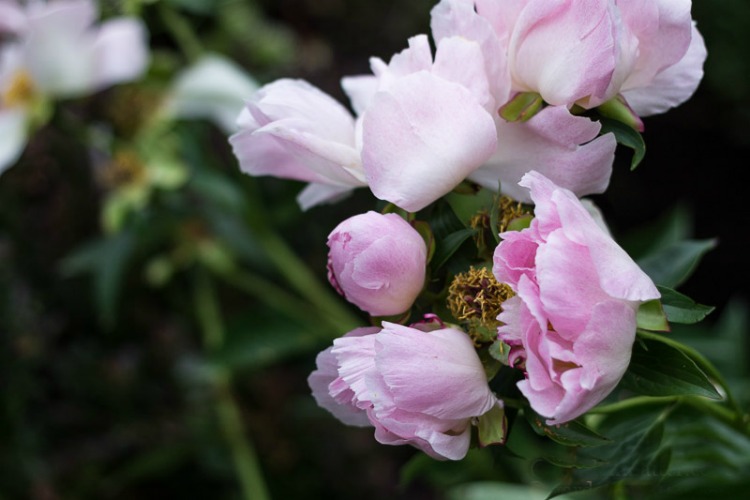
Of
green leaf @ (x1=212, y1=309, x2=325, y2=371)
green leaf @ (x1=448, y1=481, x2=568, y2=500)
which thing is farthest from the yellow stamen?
green leaf @ (x1=448, y1=481, x2=568, y2=500)

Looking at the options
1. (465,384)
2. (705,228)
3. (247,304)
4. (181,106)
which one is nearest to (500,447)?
(465,384)

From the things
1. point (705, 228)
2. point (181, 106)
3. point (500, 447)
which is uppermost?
point (500, 447)

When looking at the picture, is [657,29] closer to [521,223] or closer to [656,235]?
[521,223]

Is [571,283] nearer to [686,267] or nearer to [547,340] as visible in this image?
[547,340]

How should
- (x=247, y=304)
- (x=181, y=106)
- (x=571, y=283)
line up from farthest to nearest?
(x=247, y=304) → (x=181, y=106) → (x=571, y=283)

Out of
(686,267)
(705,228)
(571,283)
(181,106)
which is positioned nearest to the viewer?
(571,283)

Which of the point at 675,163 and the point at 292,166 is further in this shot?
the point at 675,163

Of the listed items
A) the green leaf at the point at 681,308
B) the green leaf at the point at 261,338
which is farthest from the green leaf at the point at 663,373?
the green leaf at the point at 261,338
